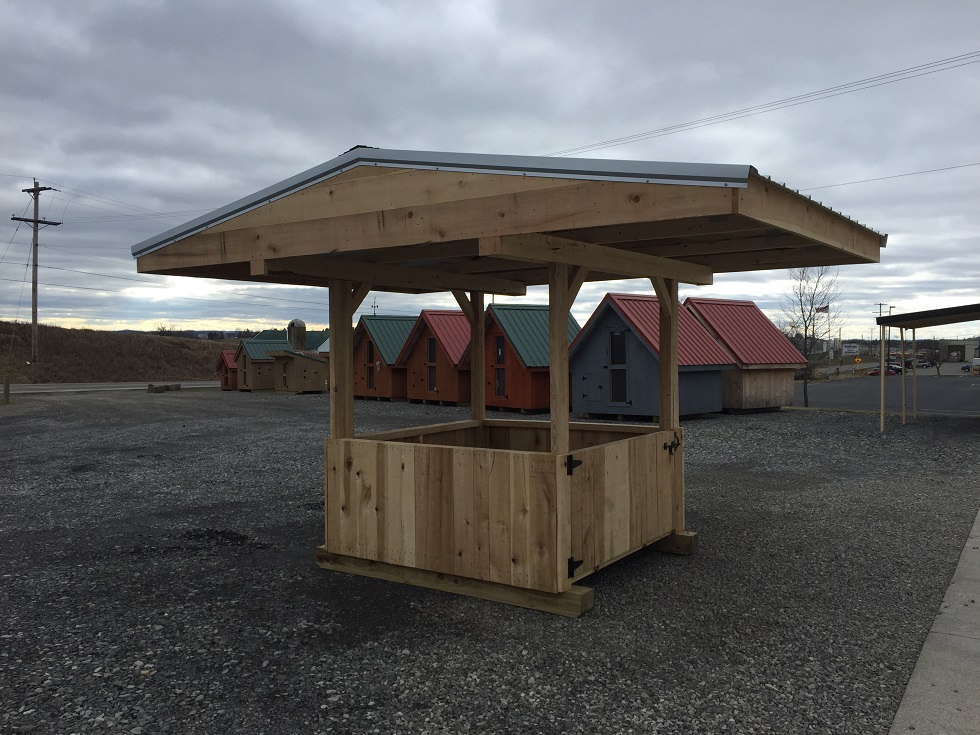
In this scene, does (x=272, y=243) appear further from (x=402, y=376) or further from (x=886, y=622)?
(x=402, y=376)

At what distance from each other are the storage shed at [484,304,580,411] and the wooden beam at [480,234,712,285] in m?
13.2

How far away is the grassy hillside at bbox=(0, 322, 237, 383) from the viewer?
4844cm

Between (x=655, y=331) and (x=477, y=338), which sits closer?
(x=477, y=338)

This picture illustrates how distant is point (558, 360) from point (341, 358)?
213 centimetres

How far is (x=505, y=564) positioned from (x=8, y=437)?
15167mm

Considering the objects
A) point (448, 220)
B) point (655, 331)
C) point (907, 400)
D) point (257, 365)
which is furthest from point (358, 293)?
point (257, 365)

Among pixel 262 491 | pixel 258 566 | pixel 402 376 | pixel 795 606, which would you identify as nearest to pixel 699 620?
pixel 795 606

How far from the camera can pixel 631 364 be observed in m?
17.9

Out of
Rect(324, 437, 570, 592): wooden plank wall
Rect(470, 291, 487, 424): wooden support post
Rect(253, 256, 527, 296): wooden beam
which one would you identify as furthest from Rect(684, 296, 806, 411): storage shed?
Rect(324, 437, 570, 592): wooden plank wall

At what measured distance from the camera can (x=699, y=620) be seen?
5.16m

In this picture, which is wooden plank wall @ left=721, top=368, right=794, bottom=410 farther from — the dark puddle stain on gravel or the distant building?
the dark puddle stain on gravel

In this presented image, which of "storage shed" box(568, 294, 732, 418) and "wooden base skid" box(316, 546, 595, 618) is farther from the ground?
"storage shed" box(568, 294, 732, 418)

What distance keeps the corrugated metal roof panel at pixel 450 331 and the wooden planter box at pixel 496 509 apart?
53.6 feet

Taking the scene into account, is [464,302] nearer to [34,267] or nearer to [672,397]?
[672,397]
